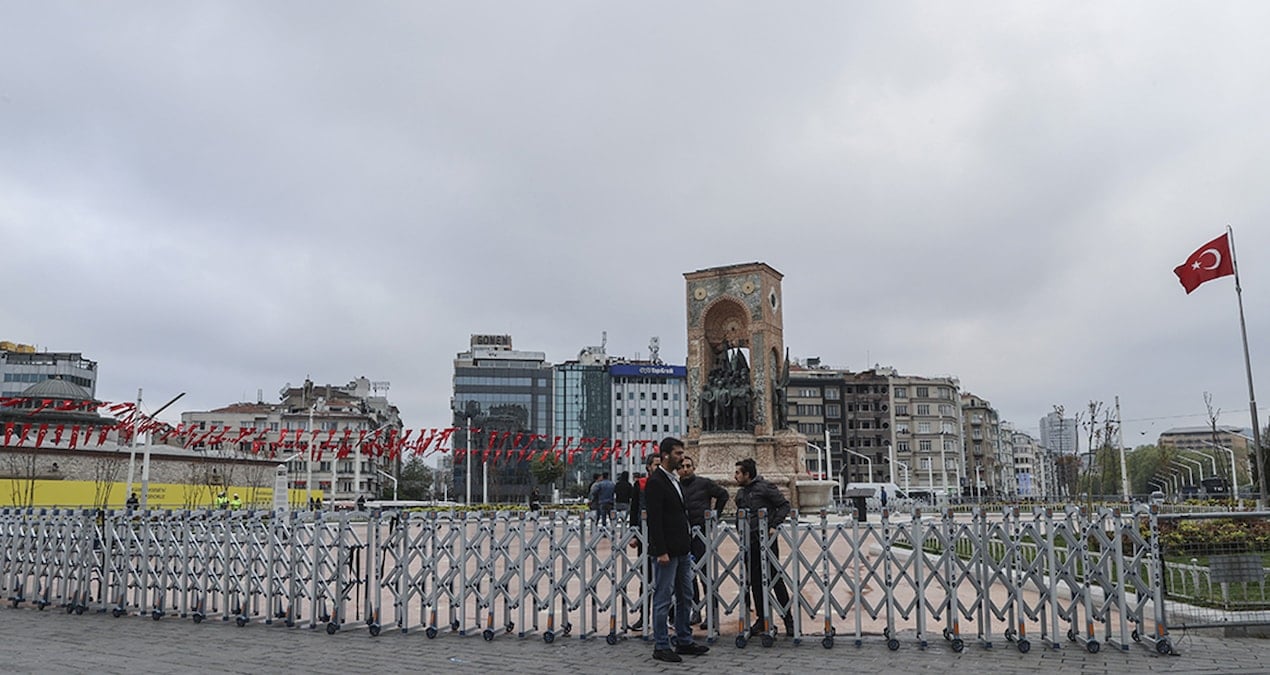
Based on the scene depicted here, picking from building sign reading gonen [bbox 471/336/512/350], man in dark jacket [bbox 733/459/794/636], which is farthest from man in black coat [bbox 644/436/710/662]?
building sign reading gonen [bbox 471/336/512/350]

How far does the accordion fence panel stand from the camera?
779 centimetres

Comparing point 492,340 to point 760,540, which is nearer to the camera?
point 760,540

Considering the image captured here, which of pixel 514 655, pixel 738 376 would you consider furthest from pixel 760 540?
pixel 738 376

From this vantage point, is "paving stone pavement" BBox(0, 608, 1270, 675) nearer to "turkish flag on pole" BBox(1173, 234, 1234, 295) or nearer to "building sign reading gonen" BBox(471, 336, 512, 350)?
"turkish flag on pole" BBox(1173, 234, 1234, 295)

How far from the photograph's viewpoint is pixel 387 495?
3743 inches

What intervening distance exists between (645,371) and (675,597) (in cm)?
9641

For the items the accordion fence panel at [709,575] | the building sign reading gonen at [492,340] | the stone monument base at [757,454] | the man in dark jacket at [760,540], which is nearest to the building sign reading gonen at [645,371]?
the building sign reading gonen at [492,340]

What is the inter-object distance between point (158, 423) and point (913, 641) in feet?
112

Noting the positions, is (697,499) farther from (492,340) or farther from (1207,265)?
(492,340)

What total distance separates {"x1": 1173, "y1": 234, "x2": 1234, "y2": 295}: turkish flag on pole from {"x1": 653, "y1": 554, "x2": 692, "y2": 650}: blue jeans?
1857cm

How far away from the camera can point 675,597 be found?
7.98 m

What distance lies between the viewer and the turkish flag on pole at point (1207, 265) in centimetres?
2064

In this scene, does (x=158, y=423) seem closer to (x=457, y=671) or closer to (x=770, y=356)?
(x=770, y=356)

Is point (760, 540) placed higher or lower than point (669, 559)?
higher
